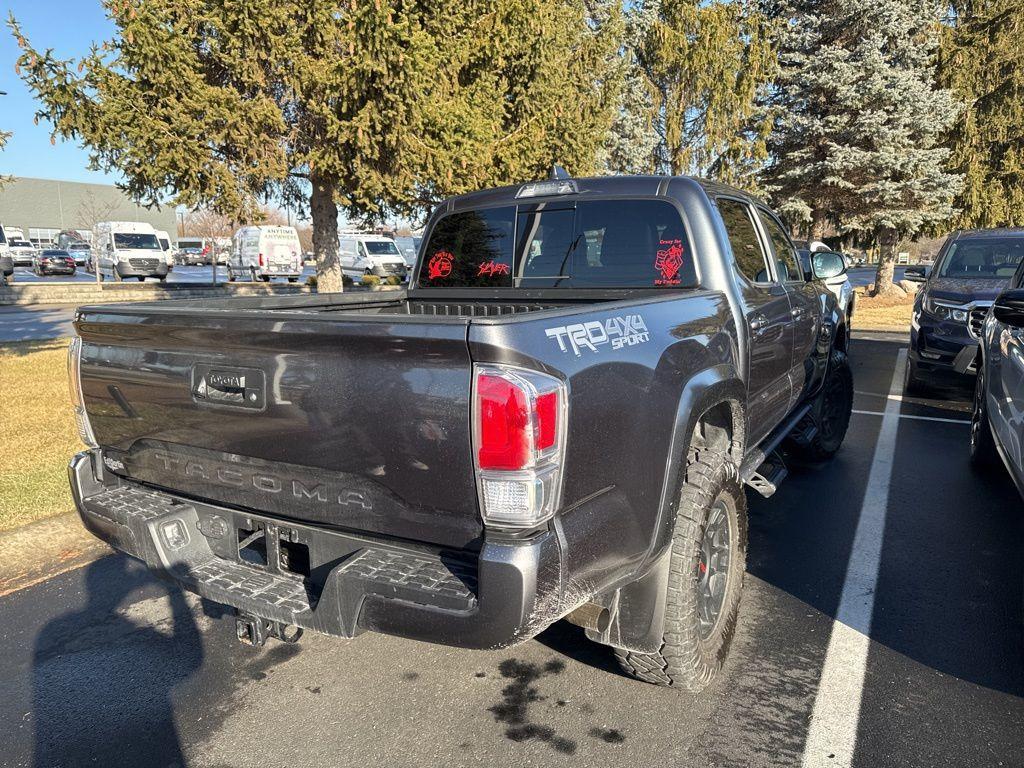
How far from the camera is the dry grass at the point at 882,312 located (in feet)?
52.6

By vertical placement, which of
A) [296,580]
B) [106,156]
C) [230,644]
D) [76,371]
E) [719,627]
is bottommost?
[230,644]

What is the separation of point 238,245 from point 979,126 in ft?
96.0

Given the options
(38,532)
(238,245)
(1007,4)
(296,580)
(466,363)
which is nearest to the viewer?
(466,363)

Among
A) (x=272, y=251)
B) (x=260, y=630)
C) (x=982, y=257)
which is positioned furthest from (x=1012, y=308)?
(x=272, y=251)

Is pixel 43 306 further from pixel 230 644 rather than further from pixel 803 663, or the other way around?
pixel 803 663

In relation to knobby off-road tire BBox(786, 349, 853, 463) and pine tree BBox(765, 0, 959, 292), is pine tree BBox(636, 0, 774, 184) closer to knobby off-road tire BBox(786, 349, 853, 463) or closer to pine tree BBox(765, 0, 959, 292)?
pine tree BBox(765, 0, 959, 292)

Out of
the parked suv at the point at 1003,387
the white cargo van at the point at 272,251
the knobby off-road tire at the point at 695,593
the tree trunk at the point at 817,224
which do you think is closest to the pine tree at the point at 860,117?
the tree trunk at the point at 817,224

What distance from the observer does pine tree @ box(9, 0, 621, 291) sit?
1004 centimetres

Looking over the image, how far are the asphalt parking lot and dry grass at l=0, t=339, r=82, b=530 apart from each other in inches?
38.5

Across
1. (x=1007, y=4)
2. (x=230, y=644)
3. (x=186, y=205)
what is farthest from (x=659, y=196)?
(x=1007, y=4)

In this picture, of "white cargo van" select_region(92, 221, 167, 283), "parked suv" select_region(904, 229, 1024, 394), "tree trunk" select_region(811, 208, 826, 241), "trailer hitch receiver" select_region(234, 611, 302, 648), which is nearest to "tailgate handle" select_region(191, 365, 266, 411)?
"trailer hitch receiver" select_region(234, 611, 302, 648)

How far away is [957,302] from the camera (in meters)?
8.00

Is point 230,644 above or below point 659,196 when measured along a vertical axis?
below

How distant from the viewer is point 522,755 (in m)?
2.57
